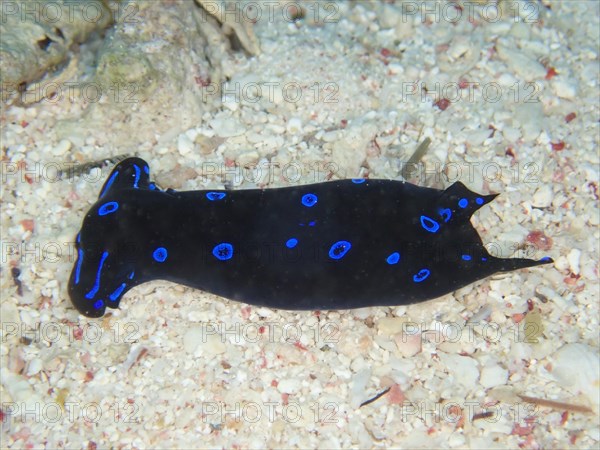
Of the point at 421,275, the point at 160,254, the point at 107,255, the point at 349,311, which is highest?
the point at 421,275

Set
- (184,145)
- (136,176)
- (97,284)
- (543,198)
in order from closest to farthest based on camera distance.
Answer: (97,284) → (136,176) → (543,198) → (184,145)

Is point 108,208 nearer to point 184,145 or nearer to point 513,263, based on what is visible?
point 184,145

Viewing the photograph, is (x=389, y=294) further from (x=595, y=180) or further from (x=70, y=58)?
(x=70, y=58)

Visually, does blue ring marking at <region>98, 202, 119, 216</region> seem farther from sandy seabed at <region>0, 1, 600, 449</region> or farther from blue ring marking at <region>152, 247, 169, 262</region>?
sandy seabed at <region>0, 1, 600, 449</region>

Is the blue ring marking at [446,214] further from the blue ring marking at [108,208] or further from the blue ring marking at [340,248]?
the blue ring marking at [108,208]

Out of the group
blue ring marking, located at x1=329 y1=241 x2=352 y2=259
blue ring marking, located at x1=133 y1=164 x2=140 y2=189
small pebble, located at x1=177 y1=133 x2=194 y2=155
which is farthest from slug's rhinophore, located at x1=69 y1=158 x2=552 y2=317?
small pebble, located at x1=177 y1=133 x2=194 y2=155

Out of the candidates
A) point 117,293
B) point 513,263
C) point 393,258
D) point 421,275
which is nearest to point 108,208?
point 117,293
